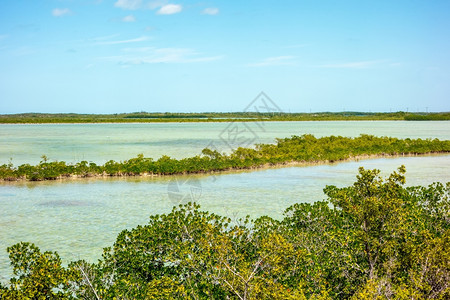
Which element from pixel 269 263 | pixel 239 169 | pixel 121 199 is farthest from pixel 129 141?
pixel 269 263

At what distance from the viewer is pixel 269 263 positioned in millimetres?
5691

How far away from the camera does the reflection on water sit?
11.5 m

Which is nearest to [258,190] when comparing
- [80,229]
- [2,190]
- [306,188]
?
[306,188]

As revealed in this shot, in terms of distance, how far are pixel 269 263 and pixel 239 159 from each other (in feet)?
55.3

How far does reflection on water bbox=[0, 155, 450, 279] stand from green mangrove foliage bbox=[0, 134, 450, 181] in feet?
1.73

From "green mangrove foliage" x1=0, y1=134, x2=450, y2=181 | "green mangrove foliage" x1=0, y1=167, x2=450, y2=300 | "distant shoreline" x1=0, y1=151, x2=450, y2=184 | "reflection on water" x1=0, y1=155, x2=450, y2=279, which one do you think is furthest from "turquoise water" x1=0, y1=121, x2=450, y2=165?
"green mangrove foliage" x1=0, y1=167, x2=450, y2=300

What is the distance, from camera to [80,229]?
1208 centimetres

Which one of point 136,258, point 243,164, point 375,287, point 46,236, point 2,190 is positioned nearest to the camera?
Result: point 375,287

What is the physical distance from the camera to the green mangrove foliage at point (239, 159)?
19.4m

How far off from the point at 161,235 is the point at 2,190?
12535 millimetres

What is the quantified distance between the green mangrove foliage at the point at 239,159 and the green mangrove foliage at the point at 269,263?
13238 millimetres

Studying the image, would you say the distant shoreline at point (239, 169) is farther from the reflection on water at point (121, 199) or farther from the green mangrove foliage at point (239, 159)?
the reflection on water at point (121, 199)

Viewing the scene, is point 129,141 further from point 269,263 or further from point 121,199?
point 269,263

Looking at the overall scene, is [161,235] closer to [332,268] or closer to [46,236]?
[332,268]
